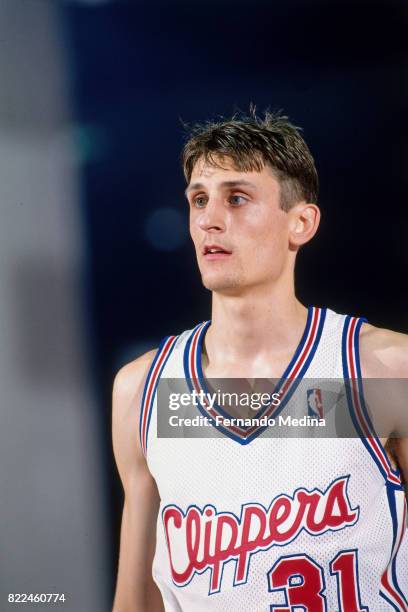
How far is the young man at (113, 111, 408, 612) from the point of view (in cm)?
158

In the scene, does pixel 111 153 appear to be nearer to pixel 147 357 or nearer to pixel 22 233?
pixel 22 233

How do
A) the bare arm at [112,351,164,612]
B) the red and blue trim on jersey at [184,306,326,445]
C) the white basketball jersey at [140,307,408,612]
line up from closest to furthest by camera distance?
the white basketball jersey at [140,307,408,612] → the red and blue trim on jersey at [184,306,326,445] → the bare arm at [112,351,164,612]

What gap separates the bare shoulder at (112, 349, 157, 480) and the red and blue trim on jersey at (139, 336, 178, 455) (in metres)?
0.02

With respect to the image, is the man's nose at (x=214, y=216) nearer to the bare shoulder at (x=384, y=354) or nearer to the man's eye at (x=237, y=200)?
the man's eye at (x=237, y=200)

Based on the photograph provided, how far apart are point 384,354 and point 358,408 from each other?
0.49ft

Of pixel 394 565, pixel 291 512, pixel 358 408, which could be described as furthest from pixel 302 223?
pixel 394 565

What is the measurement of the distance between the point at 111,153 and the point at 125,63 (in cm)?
25

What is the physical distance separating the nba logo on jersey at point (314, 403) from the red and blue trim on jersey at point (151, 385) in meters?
0.41

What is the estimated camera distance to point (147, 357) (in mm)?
1840

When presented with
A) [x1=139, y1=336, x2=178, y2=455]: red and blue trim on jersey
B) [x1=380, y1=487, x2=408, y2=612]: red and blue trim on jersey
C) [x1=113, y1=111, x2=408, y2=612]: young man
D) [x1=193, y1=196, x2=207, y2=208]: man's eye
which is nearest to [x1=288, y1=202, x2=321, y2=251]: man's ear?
[x1=113, y1=111, x2=408, y2=612]: young man

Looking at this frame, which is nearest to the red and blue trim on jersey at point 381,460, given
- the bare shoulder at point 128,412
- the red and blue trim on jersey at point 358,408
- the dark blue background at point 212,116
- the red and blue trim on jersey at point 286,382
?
the red and blue trim on jersey at point 358,408

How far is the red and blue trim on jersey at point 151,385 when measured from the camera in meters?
1.76

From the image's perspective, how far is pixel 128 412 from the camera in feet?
5.97

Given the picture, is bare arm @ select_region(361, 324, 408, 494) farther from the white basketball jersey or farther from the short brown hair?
the short brown hair
